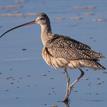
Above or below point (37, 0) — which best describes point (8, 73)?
above

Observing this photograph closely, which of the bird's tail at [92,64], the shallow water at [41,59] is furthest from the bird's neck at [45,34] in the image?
the bird's tail at [92,64]

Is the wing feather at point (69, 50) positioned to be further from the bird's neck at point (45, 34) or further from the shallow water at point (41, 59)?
the shallow water at point (41, 59)

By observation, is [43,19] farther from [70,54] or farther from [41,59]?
[41,59]

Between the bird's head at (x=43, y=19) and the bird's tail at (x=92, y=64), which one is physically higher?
the bird's head at (x=43, y=19)

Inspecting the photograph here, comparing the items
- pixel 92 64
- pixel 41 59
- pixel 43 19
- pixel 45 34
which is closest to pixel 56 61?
pixel 92 64

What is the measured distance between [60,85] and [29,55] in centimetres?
246

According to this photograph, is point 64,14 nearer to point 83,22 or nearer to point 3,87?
point 83,22

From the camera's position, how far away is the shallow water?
11625mm

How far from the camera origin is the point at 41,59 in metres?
14.6

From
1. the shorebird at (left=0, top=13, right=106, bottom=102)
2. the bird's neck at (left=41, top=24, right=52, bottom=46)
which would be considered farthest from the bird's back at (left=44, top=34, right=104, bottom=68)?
the bird's neck at (left=41, top=24, right=52, bottom=46)

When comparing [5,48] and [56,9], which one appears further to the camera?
Result: [56,9]

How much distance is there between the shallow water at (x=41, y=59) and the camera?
11625 mm

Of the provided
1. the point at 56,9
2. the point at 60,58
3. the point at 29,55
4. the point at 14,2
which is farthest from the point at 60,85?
the point at 14,2

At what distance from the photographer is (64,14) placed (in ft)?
64.2
